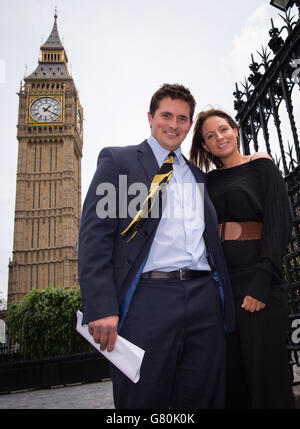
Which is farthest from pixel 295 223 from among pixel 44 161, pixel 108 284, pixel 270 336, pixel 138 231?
pixel 44 161

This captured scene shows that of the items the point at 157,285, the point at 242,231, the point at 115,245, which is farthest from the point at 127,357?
the point at 242,231

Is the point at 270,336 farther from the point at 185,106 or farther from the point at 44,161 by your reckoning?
the point at 44,161

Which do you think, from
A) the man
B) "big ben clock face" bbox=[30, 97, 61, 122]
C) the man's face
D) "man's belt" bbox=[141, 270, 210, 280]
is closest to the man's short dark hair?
the man's face

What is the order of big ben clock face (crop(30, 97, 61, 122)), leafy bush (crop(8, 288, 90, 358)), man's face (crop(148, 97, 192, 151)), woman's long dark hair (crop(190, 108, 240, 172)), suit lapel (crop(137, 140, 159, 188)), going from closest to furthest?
suit lapel (crop(137, 140, 159, 188)), man's face (crop(148, 97, 192, 151)), woman's long dark hair (crop(190, 108, 240, 172)), leafy bush (crop(8, 288, 90, 358)), big ben clock face (crop(30, 97, 61, 122))

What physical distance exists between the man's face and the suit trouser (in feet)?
2.65

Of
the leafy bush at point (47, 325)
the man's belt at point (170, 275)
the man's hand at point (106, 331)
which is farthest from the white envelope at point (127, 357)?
the leafy bush at point (47, 325)

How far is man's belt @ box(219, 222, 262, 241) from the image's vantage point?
1793 millimetres

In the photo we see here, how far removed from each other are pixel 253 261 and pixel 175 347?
0.61 meters

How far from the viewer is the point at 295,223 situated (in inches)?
106

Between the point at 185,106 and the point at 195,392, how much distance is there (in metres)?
1.49

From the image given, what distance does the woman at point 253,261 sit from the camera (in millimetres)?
1569

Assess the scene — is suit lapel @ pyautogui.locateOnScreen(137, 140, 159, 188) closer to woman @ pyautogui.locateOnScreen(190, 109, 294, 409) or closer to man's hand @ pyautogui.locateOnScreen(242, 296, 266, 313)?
woman @ pyautogui.locateOnScreen(190, 109, 294, 409)

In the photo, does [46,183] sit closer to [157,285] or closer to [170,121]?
[170,121]

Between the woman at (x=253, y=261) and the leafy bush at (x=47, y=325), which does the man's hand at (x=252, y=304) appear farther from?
the leafy bush at (x=47, y=325)
